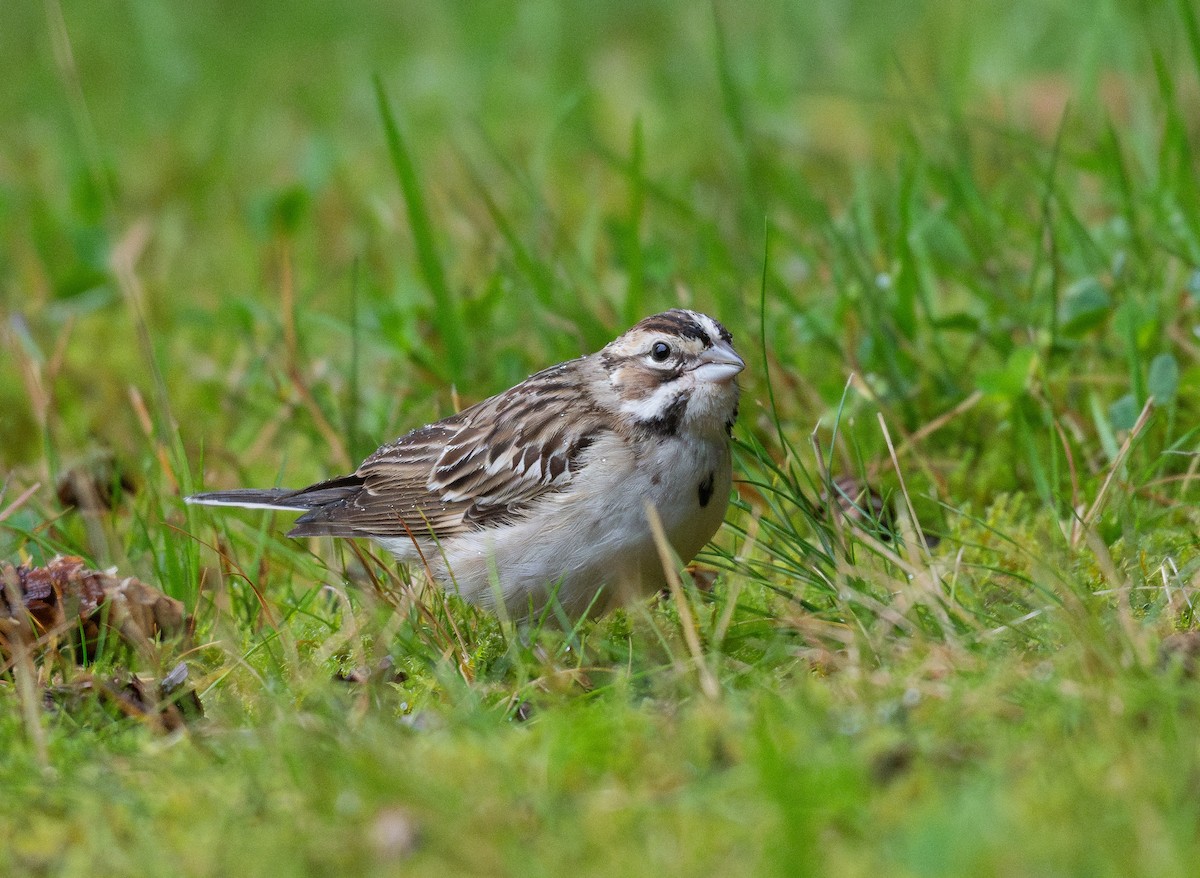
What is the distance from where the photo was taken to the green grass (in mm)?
3150

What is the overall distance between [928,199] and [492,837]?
528 cm

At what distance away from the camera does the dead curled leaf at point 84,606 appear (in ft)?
15.4

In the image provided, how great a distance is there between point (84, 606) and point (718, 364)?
84.4 inches

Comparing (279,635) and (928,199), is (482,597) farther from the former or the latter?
(928,199)

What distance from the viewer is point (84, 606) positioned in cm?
479

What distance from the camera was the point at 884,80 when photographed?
399 inches

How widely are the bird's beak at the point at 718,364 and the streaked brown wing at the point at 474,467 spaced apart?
0.41 metres

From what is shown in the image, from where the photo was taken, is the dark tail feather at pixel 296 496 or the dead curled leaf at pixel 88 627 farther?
the dark tail feather at pixel 296 496

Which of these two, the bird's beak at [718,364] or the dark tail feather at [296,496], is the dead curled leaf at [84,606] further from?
the bird's beak at [718,364]

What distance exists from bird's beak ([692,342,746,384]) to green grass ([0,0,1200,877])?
0.50 ft

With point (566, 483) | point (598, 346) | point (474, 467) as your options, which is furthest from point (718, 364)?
point (598, 346)

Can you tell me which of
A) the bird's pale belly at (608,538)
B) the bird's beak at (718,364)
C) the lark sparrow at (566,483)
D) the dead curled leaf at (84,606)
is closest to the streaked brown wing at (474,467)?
the lark sparrow at (566,483)

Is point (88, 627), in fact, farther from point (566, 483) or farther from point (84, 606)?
point (566, 483)

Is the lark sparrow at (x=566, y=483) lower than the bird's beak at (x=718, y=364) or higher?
lower
